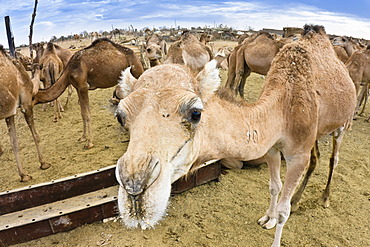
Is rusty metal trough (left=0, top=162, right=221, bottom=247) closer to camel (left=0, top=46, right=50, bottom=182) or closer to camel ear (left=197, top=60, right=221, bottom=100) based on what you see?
camel (left=0, top=46, right=50, bottom=182)

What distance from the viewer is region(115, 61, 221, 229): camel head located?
4.44 ft

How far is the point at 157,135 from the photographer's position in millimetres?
1499

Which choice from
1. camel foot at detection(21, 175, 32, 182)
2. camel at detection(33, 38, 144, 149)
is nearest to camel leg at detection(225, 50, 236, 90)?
camel at detection(33, 38, 144, 149)

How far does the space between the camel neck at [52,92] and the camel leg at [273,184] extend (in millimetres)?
4578

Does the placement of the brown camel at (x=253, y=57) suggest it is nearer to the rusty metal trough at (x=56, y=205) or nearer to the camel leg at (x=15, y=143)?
the rusty metal trough at (x=56, y=205)

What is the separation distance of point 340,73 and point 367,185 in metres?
2.34

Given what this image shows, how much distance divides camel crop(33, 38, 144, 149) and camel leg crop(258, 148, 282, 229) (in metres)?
4.31

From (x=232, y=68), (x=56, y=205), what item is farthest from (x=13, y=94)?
(x=232, y=68)

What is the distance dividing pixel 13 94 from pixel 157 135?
13.7ft

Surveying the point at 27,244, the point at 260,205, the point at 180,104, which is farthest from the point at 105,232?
the point at 180,104

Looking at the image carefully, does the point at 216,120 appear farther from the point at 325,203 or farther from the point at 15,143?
the point at 15,143

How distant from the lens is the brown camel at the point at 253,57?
7.85m

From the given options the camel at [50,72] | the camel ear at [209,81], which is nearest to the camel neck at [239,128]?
the camel ear at [209,81]

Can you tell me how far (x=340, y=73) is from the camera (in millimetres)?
3426
